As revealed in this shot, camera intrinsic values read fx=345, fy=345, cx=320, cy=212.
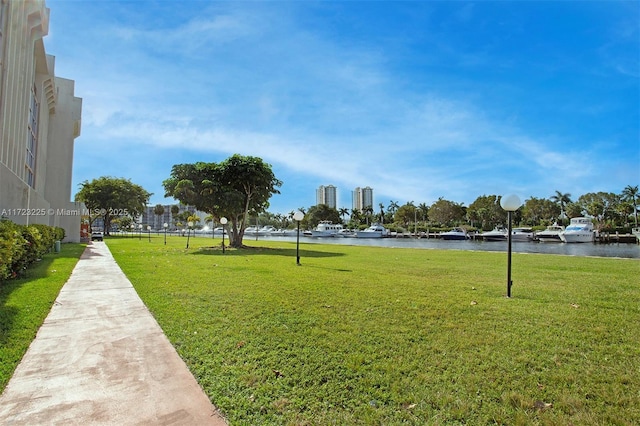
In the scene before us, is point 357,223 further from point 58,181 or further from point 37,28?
point 37,28

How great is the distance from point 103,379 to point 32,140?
25411 mm

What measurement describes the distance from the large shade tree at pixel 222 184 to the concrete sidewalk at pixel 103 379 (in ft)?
50.6

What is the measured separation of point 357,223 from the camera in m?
104

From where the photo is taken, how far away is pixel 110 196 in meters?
43.2

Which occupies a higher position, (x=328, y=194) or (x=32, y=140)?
(x=328, y=194)

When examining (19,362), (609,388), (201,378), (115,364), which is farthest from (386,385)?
(19,362)

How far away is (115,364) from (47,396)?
61 cm

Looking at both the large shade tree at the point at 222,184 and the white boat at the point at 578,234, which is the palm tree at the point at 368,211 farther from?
the large shade tree at the point at 222,184

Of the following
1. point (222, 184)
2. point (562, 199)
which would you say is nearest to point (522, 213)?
point (562, 199)

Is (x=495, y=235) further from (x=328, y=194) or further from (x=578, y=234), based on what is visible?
(x=328, y=194)

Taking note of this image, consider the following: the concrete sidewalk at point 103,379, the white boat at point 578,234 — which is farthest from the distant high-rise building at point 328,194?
the concrete sidewalk at point 103,379

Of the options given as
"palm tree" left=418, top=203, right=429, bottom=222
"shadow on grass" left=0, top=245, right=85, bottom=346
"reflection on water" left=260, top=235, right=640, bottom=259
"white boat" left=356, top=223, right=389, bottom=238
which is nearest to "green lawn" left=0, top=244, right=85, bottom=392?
"shadow on grass" left=0, top=245, right=85, bottom=346

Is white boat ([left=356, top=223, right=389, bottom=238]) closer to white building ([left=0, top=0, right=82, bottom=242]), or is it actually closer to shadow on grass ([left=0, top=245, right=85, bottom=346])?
white building ([left=0, top=0, right=82, bottom=242])

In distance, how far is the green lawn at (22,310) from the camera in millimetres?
3350
